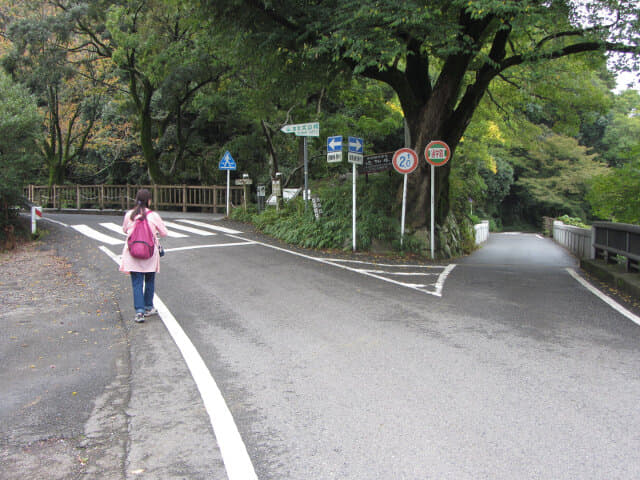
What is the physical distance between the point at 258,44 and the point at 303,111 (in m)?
9.47

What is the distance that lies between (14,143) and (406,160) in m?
11.8

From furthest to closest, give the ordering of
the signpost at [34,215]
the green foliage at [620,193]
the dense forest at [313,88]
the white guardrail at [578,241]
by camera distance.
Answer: the white guardrail at [578,241], the signpost at [34,215], the green foliage at [620,193], the dense forest at [313,88]

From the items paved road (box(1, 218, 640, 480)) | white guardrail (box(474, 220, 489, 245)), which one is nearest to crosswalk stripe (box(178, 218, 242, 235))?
paved road (box(1, 218, 640, 480))

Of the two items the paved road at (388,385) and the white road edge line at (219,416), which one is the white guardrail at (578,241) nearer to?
the paved road at (388,385)

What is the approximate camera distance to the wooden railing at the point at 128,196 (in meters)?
26.1

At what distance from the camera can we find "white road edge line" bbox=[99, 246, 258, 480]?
3.30m

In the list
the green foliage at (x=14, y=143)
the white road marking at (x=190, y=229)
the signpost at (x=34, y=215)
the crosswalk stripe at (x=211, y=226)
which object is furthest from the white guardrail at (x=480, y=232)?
the green foliage at (x=14, y=143)

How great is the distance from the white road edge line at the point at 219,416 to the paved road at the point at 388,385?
3 cm

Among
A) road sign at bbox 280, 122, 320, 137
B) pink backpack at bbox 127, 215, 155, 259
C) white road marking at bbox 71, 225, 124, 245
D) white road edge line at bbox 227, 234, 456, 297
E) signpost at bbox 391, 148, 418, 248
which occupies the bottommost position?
white road edge line at bbox 227, 234, 456, 297

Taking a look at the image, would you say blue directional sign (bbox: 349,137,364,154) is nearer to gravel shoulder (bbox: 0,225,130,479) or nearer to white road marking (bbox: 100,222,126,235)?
gravel shoulder (bbox: 0,225,130,479)

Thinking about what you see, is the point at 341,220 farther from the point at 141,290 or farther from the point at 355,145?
the point at 141,290

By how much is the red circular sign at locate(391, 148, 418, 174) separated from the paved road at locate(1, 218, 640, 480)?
6.02 m

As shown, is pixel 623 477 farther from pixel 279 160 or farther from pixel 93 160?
pixel 93 160

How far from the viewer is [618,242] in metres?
11.4
